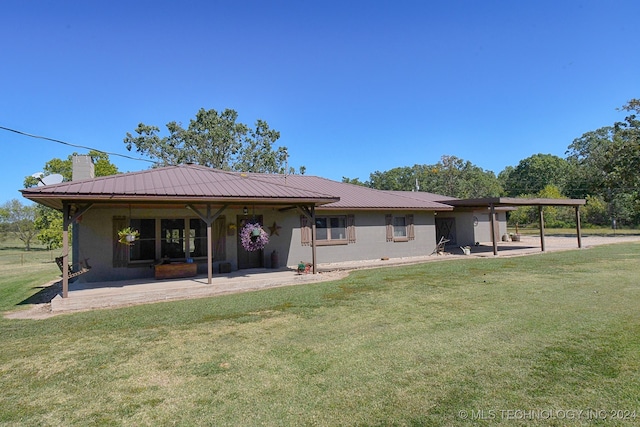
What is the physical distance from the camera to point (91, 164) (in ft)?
35.6

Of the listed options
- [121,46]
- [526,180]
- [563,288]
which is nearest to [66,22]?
[121,46]

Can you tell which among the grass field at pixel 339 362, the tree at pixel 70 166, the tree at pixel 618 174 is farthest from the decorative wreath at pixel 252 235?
the tree at pixel 618 174

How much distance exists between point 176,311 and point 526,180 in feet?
214

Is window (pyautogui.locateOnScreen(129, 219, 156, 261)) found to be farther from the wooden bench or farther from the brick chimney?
the brick chimney

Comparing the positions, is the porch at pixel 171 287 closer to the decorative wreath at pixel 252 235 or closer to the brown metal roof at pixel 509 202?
the decorative wreath at pixel 252 235

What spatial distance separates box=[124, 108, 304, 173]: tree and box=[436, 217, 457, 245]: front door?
70.0ft

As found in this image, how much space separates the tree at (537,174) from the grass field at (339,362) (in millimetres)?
55868

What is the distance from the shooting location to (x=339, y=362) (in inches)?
153

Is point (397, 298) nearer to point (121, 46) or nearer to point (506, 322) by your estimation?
point (506, 322)

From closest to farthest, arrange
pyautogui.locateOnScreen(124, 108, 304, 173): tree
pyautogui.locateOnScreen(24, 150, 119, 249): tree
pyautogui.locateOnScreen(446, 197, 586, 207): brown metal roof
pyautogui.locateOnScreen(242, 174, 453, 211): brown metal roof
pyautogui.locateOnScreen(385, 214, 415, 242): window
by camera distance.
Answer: pyautogui.locateOnScreen(242, 174, 453, 211): brown metal roof < pyautogui.locateOnScreen(446, 197, 586, 207): brown metal roof < pyautogui.locateOnScreen(385, 214, 415, 242): window < pyautogui.locateOnScreen(24, 150, 119, 249): tree < pyautogui.locateOnScreen(124, 108, 304, 173): tree

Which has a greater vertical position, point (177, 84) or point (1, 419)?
point (177, 84)

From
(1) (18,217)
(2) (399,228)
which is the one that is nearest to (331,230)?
(2) (399,228)

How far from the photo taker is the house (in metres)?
8.23

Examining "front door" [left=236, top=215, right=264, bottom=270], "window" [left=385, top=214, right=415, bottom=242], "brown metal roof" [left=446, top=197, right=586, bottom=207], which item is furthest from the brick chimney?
"brown metal roof" [left=446, top=197, right=586, bottom=207]
